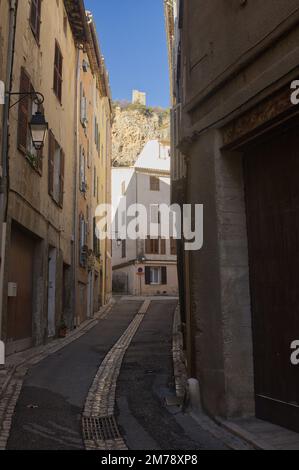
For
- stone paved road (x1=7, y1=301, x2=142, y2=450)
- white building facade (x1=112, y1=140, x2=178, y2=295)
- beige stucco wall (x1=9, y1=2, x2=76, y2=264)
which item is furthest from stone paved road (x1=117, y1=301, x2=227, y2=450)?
white building facade (x1=112, y1=140, x2=178, y2=295)

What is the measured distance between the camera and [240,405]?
17.8ft

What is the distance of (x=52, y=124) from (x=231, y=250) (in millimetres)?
9304

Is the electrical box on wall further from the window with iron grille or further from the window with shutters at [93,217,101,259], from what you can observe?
the window with shutters at [93,217,101,259]

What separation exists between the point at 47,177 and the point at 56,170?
1665 mm

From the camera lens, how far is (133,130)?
71.6m

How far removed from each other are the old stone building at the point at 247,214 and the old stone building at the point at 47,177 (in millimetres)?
4254

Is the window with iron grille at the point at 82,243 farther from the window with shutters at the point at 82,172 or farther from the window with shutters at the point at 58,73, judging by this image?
the window with shutters at the point at 58,73

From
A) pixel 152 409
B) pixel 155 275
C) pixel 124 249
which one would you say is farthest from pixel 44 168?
pixel 124 249

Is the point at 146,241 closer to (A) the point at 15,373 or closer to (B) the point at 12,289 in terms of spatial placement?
(B) the point at 12,289

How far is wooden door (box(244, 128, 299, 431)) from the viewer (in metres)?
5.05

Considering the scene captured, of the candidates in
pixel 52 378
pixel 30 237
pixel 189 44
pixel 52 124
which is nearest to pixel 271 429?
pixel 52 378

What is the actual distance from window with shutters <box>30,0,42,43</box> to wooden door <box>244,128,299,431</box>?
798 cm
